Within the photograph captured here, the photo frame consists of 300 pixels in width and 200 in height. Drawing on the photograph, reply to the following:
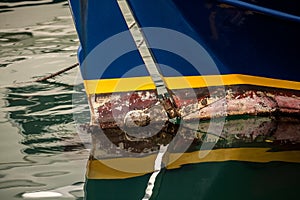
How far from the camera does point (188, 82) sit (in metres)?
3.44

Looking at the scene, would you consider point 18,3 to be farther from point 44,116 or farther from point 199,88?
point 199,88

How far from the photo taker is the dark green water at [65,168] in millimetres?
2832

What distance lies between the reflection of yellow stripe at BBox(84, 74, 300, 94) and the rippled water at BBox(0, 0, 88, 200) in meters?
0.28

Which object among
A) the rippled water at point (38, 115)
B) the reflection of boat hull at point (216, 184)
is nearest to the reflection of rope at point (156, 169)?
the reflection of boat hull at point (216, 184)

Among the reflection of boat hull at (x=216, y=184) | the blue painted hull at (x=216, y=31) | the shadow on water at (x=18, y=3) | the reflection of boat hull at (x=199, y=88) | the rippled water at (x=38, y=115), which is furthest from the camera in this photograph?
the shadow on water at (x=18, y=3)

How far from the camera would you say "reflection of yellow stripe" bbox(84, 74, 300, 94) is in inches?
134

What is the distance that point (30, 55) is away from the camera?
527cm

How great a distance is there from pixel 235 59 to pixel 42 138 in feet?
3.45

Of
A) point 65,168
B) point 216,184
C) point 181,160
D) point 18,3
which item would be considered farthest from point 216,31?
point 18,3

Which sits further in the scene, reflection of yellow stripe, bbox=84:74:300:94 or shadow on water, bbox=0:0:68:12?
shadow on water, bbox=0:0:68:12

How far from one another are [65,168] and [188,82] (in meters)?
0.81

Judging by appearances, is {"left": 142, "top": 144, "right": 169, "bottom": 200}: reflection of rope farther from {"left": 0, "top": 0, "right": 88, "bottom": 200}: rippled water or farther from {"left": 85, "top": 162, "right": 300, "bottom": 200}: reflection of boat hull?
{"left": 0, "top": 0, "right": 88, "bottom": 200}: rippled water

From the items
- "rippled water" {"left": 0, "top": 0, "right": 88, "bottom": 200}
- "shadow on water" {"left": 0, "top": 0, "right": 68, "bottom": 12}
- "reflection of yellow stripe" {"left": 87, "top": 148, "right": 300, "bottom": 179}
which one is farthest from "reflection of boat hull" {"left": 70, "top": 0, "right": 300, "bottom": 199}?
"shadow on water" {"left": 0, "top": 0, "right": 68, "bottom": 12}

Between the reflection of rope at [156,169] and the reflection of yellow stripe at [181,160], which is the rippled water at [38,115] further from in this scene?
the reflection of rope at [156,169]
